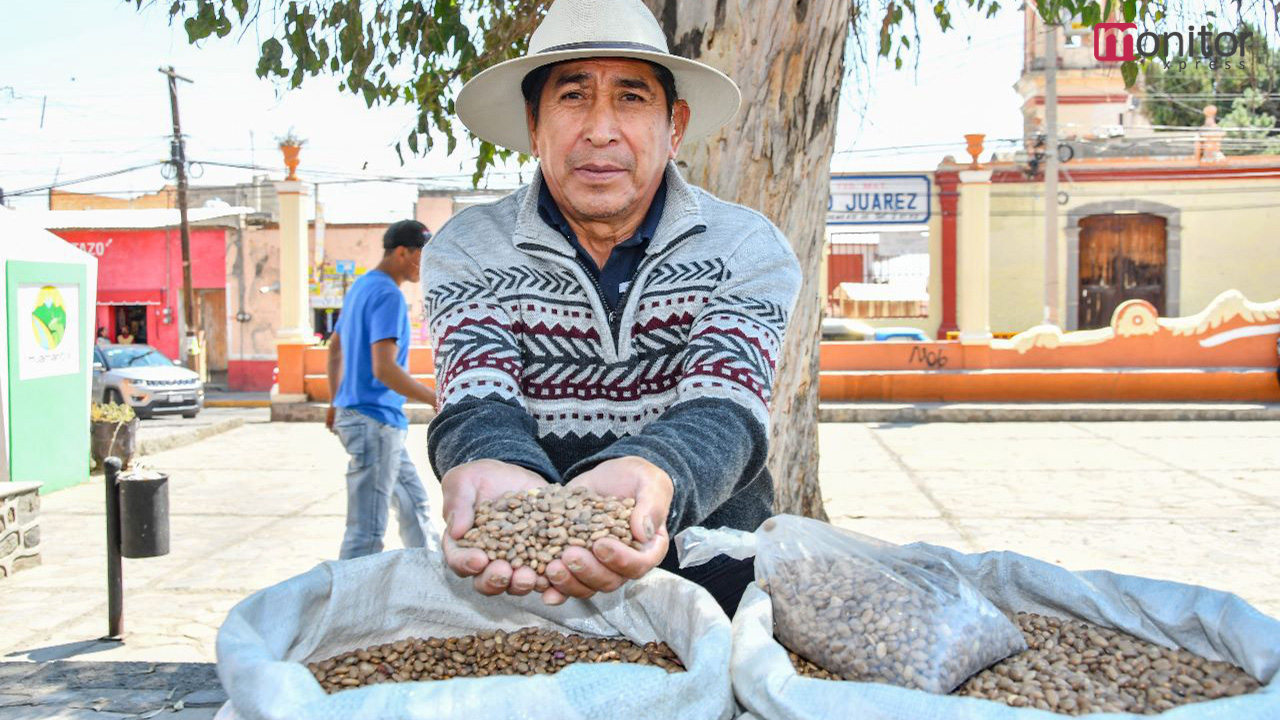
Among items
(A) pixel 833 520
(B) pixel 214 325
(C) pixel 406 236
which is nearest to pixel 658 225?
(C) pixel 406 236

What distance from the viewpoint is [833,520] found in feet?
26.6

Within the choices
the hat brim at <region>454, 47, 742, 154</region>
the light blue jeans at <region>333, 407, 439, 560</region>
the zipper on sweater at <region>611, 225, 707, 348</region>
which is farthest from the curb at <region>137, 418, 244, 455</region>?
the zipper on sweater at <region>611, 225, 707, 348</region>

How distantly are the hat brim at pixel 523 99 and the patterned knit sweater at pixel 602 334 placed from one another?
0.78 ft

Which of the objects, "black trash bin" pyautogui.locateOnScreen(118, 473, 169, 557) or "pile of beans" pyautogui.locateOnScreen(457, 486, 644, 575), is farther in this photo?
"black trash bin" pyautogui.locateOnScreen(118, 473, 169, 557)

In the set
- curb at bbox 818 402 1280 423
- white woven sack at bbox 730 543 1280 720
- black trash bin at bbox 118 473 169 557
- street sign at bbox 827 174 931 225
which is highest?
street sign at bbox 827 174 931 225

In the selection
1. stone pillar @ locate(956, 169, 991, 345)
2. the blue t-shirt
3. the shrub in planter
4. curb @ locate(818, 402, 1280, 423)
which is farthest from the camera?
stone pillar @ locate(956, 169, 991, 345)

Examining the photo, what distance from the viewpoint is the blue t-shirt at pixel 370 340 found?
17.5 feet

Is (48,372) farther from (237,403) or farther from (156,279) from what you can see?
(156,279)

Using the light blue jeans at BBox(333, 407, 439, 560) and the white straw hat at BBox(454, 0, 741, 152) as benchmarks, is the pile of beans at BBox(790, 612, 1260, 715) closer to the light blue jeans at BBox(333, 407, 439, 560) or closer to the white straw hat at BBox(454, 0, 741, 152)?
the white straw hat at BBox(454, 0, 741, 152)

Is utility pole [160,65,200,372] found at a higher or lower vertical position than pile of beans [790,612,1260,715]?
higher

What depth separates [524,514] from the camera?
151 cm

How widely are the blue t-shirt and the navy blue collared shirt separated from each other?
3.45 m

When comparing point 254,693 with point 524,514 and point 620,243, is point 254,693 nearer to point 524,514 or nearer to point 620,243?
point 524,514

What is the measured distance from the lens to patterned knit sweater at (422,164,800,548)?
1.76m
